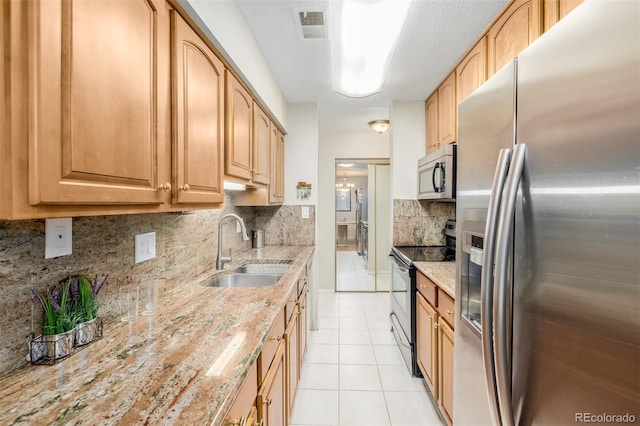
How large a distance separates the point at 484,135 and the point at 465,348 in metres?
0.82

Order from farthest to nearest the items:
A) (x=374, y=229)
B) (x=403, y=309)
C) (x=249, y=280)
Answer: (x=374, y=229) < (x=403, y=309) < (x=249, y=280)

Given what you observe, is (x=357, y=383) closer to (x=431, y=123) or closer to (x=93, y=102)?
(x=93, y=102)

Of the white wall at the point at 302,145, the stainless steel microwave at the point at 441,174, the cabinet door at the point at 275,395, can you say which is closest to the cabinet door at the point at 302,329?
the cabinet door at the point at 275,395

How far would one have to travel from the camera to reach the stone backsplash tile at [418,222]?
323 cm

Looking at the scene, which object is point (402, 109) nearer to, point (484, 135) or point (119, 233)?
point (484, 135)

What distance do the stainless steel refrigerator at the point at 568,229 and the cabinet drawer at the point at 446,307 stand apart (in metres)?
0.79

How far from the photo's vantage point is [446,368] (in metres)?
1.68

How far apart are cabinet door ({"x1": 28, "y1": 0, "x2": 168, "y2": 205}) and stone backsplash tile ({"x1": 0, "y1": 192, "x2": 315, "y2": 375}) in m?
0.30

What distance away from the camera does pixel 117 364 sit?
852 mm

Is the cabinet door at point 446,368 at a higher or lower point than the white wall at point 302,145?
lower

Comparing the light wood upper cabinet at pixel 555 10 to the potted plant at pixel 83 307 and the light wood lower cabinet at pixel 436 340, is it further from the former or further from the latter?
the potted plant at pixel 83 307

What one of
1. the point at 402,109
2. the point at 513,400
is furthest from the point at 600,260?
the point at 402,109

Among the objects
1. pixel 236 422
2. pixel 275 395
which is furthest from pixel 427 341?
pixel 236 422

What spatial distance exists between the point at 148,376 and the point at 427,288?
1.73 metres
